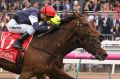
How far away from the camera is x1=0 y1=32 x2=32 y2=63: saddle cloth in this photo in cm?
879

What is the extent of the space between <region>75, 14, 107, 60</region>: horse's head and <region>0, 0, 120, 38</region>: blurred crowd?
487cm

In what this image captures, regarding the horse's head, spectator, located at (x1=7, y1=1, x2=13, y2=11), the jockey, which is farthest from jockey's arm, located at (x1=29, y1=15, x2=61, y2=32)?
spectator, located at (x1=7, y1=1, x2=13, y2=11)

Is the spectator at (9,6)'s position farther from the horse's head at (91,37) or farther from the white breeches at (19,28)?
the horse's head at (91,37)

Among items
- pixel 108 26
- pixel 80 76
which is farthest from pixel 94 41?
pixel 108 26

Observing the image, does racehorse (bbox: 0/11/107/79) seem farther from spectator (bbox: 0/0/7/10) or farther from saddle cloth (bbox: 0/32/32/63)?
spectator (bbox: 0/0/7/10)

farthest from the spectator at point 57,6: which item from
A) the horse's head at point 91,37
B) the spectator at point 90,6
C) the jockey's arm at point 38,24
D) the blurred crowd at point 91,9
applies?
the horse's head at point 91,37

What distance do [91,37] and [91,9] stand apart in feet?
23.9

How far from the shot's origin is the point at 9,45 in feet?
29.2

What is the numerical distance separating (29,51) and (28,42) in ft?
0.65

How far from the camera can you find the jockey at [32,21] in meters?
8.67

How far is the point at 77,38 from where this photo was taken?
8773 millimetres

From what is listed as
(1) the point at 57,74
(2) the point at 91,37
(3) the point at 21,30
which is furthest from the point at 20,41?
(2) the point at 91,37

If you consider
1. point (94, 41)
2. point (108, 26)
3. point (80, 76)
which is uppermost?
point (94, 41)

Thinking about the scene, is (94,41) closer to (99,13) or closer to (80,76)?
(80,76)
